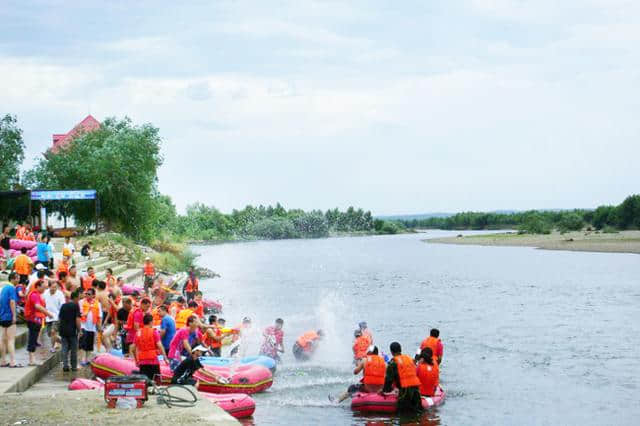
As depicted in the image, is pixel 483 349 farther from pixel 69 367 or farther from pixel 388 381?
pixel 69 367

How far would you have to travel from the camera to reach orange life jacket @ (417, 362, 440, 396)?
17.4 m

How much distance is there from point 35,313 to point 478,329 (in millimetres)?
21792

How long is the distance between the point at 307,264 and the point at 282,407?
67.2 meters

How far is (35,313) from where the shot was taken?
1681cm

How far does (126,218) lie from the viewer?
60281mm

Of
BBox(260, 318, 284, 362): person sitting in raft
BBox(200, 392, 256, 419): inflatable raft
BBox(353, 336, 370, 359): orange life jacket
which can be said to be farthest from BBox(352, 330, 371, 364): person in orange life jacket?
BBox(200, 392, 256, 419): inflatable raft

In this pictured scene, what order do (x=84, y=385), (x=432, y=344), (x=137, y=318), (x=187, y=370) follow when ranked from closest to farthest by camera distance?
(x=84, y=385)
(x=187, y=370)
(x=137, y=318)
(x=432, y=344)

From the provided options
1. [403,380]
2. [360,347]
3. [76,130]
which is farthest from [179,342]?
[76,130]

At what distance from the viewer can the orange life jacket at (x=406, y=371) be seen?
16.4 meters

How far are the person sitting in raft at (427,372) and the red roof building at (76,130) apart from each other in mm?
53355

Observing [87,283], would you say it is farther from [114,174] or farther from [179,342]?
[114,174]

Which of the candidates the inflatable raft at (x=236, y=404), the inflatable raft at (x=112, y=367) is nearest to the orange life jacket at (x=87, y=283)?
the inflatable raft at (x=112, y=367)

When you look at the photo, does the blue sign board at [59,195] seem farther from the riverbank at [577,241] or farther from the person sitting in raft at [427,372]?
the riverbank at [577,241]

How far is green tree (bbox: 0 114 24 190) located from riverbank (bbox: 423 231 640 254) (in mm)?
62804
